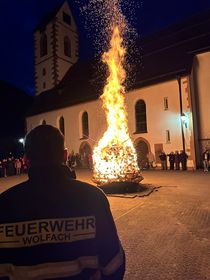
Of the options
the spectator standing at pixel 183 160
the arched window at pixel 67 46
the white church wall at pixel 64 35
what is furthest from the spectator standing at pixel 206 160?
the arched window at pixel 67 46

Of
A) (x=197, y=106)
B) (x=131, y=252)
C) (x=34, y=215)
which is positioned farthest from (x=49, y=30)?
(x=34, y=215)

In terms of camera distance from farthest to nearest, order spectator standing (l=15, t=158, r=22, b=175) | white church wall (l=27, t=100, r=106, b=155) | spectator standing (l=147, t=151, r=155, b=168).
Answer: white church wall (l=27, t=100, r=106, b=155) → spectator standing (l=15, t=158, r=22, b=175) → spectator standing (l=147, t=151, r=155, b=168)

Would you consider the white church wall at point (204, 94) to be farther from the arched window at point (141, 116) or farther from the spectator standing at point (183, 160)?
the arched window at point (141, 116)

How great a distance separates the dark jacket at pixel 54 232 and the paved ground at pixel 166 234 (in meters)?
2.98

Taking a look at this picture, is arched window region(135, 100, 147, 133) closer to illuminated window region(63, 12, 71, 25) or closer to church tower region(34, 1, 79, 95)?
church tower region(34, 1, 79, 95)

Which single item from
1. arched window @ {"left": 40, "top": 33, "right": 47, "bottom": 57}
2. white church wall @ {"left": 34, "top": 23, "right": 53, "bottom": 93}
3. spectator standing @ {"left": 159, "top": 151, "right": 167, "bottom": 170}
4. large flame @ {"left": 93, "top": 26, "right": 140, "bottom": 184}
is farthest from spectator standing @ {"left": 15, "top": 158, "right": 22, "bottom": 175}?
arched window @ {"left": 40, "top": 33, "right": 47, "bottom": 57}

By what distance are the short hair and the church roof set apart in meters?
23.1

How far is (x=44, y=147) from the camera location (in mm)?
1967

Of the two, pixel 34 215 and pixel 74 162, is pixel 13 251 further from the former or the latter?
pixel 74 162

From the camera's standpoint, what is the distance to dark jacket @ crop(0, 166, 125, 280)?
1.80 metres

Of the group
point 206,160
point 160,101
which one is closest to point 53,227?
point 206,160

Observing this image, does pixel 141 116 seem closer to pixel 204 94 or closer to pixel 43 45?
pixel 204 94

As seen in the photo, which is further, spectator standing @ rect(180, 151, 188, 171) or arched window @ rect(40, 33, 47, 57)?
arched window @ rect(40, 33, 47, 57)

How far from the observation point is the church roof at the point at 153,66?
2525 centimetres
